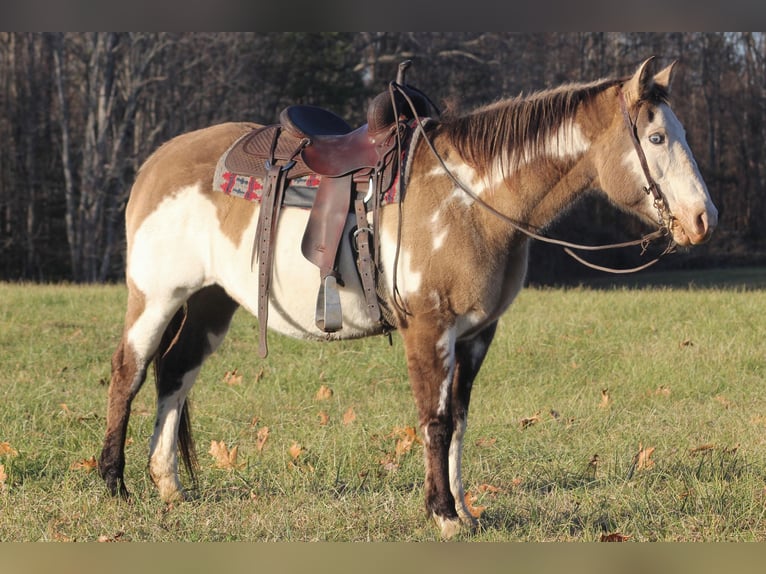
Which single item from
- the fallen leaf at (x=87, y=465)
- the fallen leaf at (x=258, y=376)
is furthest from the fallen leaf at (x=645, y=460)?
the fallen leaf at (x=258, y=376)

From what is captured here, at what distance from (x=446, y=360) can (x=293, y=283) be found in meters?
0.92

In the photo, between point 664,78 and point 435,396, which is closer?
point 664,78

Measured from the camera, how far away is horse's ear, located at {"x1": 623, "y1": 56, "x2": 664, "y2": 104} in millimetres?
3883

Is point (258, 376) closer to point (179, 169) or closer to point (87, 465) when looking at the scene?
point (87, 465)

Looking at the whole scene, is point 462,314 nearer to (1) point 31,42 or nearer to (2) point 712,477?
(2) point 712,477

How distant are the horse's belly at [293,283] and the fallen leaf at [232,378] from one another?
10.3 feet

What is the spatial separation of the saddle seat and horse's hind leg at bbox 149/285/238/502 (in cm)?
106

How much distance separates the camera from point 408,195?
4297 millimetres

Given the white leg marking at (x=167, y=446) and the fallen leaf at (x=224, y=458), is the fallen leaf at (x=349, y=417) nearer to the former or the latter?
the fallen leaf at (x=224, y=458)

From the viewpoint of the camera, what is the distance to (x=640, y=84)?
3916 mm

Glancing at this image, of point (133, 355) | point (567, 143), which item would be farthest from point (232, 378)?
point (567, 143)

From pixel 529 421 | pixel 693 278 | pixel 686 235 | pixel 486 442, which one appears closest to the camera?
pixel 686 235

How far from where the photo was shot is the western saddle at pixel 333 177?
4.33m

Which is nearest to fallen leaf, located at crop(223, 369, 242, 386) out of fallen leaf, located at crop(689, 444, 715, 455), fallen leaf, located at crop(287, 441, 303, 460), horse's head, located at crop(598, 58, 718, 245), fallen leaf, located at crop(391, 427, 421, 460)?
fallen leaf, located at crop(391, 427, 421, 460)
